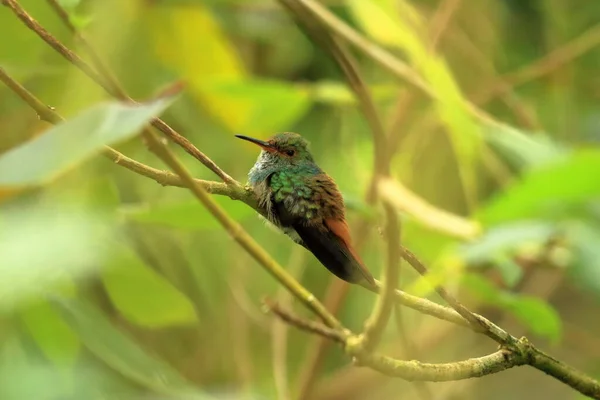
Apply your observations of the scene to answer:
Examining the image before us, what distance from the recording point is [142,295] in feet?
2.31

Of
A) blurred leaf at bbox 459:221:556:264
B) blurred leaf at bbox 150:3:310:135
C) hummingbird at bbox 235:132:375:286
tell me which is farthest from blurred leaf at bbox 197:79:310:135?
blurred leaf at bbox 459:221:556:264

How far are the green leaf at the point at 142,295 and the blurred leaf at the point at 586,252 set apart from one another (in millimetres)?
351

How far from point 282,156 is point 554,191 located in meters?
0.27

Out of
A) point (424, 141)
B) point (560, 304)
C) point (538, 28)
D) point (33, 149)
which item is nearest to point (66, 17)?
point (33, 149)

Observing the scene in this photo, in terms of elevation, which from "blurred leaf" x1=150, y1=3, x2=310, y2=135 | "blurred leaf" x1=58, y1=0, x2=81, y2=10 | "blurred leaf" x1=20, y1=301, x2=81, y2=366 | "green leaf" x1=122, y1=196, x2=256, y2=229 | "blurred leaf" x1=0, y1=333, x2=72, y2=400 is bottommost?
"blurred leaf" x1=0, y1=333, x2=72, y2=400

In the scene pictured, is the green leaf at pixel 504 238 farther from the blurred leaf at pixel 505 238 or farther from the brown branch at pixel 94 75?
the brown branch at pixel 94 75

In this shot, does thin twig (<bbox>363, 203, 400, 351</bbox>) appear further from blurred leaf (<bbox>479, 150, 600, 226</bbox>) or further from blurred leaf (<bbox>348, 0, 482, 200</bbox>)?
blurred leaf (<bbox>348, 0, 482, 200</bbox>)

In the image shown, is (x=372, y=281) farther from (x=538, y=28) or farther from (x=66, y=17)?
(x=538, y=28)

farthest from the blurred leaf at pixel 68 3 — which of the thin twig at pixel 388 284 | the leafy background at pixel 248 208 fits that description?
the thin twig at pixel 388 284

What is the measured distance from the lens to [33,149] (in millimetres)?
303

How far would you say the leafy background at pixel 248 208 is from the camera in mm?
456

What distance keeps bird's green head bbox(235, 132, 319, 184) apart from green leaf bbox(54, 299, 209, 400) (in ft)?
0.75

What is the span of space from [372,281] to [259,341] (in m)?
1.15

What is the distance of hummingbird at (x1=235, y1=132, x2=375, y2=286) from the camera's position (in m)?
0.47
